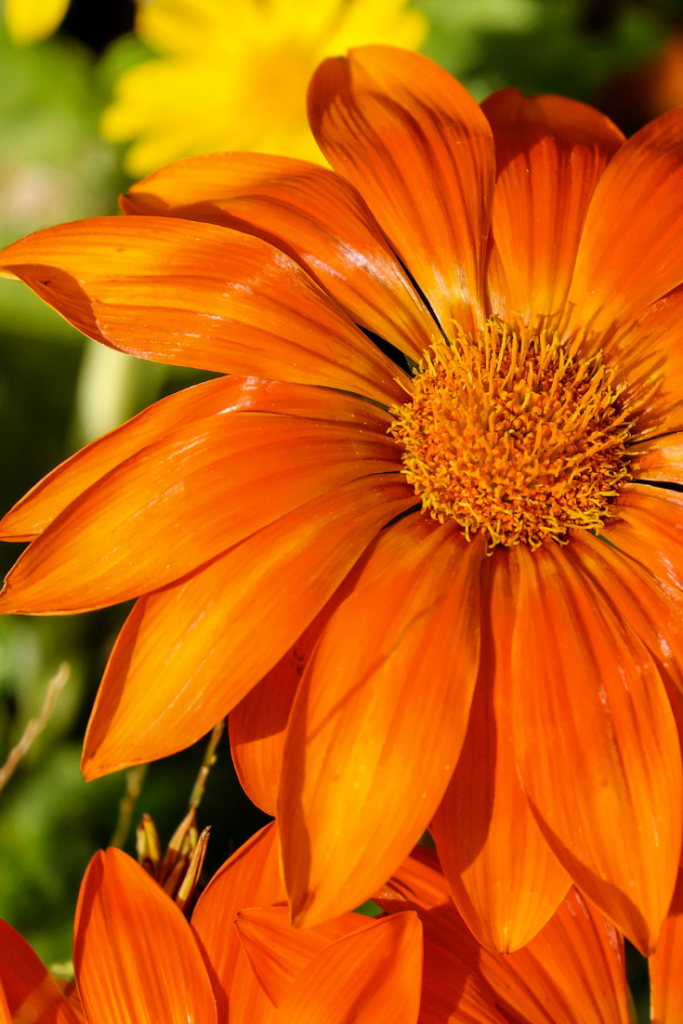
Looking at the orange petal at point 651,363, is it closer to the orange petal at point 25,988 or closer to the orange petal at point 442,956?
the orange petal at point 442,956

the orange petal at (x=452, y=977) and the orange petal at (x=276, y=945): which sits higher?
the orange petal at (x=276, y=945)

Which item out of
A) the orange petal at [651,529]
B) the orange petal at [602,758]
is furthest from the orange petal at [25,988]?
the orange petal at [651,529]

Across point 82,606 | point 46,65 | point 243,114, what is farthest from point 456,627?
point 46,65

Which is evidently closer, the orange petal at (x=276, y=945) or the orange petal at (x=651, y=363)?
the orange petal at (x=276, y=945)

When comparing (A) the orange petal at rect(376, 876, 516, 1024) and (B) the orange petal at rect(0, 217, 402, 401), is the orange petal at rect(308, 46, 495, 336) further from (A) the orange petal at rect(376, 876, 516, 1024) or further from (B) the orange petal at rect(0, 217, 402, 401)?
(A) the orange petal at rect(376, 876, 516, 1024)

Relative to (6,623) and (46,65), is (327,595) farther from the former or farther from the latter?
(46,65)

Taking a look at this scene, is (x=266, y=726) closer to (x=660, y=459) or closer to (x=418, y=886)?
(x=418, y=886)

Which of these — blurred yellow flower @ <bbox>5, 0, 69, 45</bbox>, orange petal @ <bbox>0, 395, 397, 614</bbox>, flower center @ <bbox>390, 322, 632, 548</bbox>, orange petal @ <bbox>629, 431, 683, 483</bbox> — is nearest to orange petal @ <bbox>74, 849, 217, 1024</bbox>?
orange petal @ <bbox>0, 395, 397, 614</bbox>

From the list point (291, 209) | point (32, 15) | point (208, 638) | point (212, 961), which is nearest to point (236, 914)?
point (212, 961)
